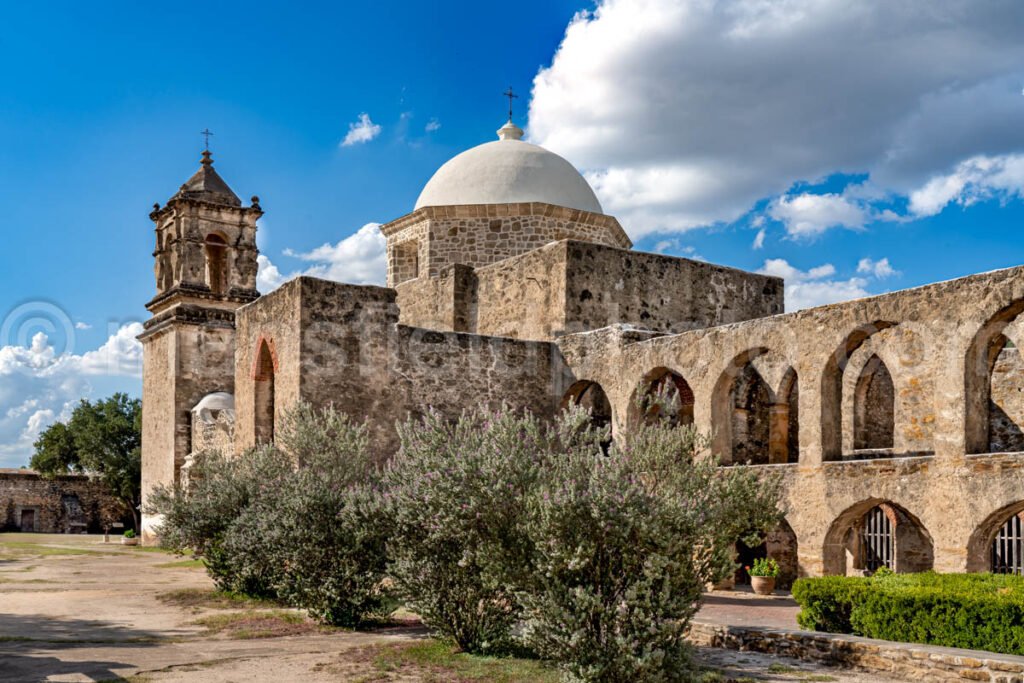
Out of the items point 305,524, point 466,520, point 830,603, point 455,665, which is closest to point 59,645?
→ point 305,524

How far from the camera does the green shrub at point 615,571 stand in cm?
724

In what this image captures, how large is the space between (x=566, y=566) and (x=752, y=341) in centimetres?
743

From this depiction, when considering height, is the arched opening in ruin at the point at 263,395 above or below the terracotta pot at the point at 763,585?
above

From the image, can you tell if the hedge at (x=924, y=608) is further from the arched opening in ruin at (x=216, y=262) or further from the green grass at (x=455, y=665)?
the arched opening in ruin at (x=216, y=262)

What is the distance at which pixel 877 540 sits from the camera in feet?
55.5

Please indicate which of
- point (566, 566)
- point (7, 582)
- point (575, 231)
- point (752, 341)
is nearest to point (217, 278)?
point (575, 231)

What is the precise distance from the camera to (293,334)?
1464 cm

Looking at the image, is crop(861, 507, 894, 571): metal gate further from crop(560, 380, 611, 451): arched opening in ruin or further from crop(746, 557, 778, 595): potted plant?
crop(560, 380, 611, 451): arched opening in ruin

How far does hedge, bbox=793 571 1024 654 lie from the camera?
28.2 feet

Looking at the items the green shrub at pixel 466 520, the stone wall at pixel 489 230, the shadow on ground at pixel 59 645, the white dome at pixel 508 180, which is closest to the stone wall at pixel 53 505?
the stone wall at pixel 489 230

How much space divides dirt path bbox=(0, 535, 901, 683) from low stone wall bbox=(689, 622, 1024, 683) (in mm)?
290

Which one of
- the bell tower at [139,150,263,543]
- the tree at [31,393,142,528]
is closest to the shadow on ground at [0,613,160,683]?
the bell tower at [139,150,263,543]

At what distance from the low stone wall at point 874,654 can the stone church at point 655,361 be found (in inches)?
115

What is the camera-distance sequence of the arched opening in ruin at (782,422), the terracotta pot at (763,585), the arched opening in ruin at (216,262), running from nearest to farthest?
the terracotta pot at (763,585)
the arched opening in ruin at (782,422)
the arched opening in ruin at (216,262)
